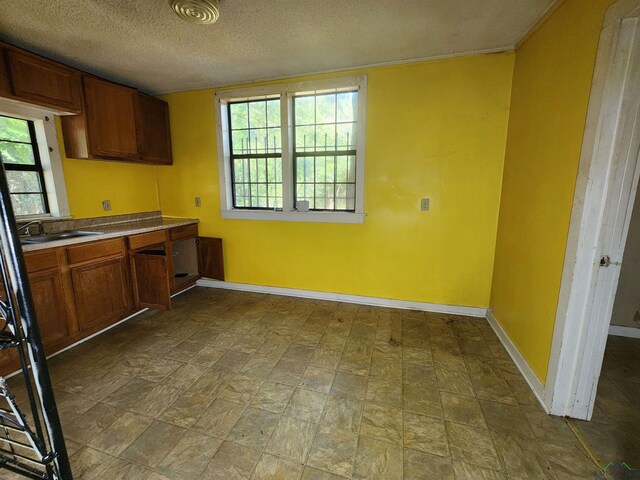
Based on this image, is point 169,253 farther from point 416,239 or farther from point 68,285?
point 416,239

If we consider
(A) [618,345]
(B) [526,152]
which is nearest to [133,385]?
(B) [526,152]

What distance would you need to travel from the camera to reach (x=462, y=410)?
5.50 ft

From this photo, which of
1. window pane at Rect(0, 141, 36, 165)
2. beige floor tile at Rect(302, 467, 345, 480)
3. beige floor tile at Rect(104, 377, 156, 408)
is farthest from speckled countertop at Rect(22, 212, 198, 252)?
beige floor tile at Rect(302, 467, 345, 480)

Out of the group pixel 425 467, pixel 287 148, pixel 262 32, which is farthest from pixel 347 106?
pixel 425 467

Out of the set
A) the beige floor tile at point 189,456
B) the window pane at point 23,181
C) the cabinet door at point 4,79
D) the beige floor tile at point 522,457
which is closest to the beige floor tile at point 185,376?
the beige floor tile at point 189,456

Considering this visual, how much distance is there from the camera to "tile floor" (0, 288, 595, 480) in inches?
53.5

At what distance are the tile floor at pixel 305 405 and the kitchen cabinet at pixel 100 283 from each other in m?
0.20

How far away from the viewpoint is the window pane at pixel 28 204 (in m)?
2.45

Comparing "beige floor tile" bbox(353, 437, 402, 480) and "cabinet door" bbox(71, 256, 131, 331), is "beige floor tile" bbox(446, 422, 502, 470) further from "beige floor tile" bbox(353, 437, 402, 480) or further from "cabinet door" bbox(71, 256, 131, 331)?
"cabinet door" bbox(71, 256, 131, 331)

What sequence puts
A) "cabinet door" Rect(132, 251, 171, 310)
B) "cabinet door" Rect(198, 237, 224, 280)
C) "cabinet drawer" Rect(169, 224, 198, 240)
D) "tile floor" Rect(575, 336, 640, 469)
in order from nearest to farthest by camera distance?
"tile floor" Rect(575, 336, 640, 469)
"cabinet door" Rect(132, 251, 171, 310)
"cabinet drawer" Rect(169, 224, 198, 240)
"cabinet door" Rect(198, 237, 224, 280)

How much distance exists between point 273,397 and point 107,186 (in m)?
2.96

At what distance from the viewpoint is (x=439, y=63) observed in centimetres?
254

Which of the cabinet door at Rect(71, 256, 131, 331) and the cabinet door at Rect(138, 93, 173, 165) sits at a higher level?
the cabinet door at Rect(138, 93, 173, 165)

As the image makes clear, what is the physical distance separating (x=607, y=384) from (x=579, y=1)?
2.40 m
